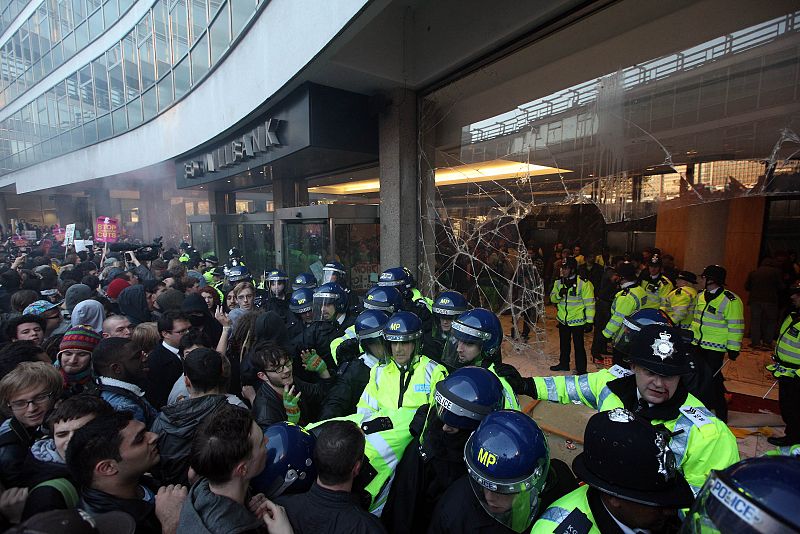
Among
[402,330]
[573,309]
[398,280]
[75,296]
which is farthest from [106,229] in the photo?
[573,309]

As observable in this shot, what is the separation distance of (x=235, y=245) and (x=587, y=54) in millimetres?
10988

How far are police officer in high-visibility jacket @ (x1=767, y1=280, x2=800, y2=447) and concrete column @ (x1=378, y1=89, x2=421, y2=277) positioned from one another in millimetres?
4839

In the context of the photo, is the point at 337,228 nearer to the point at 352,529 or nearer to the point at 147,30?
the point at 352,529

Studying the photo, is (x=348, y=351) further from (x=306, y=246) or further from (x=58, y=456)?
(x=306, y=246)

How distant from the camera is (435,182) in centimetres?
670

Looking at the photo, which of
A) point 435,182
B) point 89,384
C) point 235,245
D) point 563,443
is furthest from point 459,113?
point 235,245

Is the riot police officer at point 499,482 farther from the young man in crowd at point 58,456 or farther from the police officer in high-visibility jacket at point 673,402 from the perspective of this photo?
the young man in crowd at point 58,456

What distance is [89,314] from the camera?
400cm

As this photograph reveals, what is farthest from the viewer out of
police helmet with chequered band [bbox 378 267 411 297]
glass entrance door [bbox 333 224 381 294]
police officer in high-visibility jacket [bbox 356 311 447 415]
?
glass entrance door [bbox 333 224 381 294]

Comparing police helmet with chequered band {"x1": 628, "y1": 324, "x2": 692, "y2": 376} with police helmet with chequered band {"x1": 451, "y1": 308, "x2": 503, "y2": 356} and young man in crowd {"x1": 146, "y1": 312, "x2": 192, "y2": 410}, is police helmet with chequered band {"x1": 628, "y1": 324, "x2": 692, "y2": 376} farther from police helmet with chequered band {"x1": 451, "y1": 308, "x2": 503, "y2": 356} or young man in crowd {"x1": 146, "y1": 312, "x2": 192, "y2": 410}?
young man in crowd {"x1": 146, "y1": 312, "x2": 192, "y2": 410}

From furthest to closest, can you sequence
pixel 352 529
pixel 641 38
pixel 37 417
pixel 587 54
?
pixel 587 54, pixel 641 38, pixel 37 417, pixel 352 529

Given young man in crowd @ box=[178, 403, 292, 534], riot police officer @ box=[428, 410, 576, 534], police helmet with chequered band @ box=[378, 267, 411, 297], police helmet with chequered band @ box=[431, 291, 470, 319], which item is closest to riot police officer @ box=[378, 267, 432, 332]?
police helmet with chequered band @ box=[378, 267, 411, 297]

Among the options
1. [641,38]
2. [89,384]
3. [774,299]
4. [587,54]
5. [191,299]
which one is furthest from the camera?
[774,299]

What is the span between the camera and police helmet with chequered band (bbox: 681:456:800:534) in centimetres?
75
